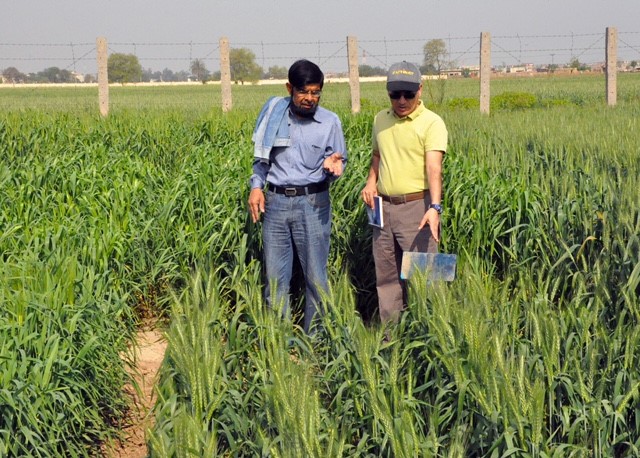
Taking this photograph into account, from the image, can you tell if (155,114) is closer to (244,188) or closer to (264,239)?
(244,188)

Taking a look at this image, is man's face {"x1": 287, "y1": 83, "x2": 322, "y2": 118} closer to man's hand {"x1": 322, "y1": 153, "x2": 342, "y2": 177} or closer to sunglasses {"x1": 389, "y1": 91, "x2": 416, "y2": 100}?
man's hand {"x1": 322, "y1": 153, "x2": 342, "y2": 177}

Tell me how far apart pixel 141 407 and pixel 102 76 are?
10449 mm

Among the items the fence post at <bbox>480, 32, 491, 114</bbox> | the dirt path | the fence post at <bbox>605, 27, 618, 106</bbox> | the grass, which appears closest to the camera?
the grass

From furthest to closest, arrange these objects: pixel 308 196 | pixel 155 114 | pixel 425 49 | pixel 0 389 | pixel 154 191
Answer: pixel 425 49 < pixel 155 114 < pixel 154 191 < pixel 308 196 < pixel 0 389

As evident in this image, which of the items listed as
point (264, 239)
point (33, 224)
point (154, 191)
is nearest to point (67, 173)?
point (154, 191)

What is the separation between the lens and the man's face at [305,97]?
14.3 feet

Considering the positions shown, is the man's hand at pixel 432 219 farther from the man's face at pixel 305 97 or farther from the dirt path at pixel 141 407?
the dirt path at pixel 141 407

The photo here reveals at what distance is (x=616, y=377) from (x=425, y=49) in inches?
613

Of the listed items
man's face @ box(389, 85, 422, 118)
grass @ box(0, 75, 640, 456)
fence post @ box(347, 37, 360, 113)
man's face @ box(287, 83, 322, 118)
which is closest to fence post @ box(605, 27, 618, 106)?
fence post @ box(347, 37, 360, 113)

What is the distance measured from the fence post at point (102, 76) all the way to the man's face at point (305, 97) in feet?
31.4

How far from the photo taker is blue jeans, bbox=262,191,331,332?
455cm

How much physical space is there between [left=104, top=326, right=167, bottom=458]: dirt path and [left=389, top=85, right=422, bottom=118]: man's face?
191cm

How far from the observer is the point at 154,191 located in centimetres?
622

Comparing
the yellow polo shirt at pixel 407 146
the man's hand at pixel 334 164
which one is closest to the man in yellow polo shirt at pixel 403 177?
the yellow polo shirt at pixel 407 146
